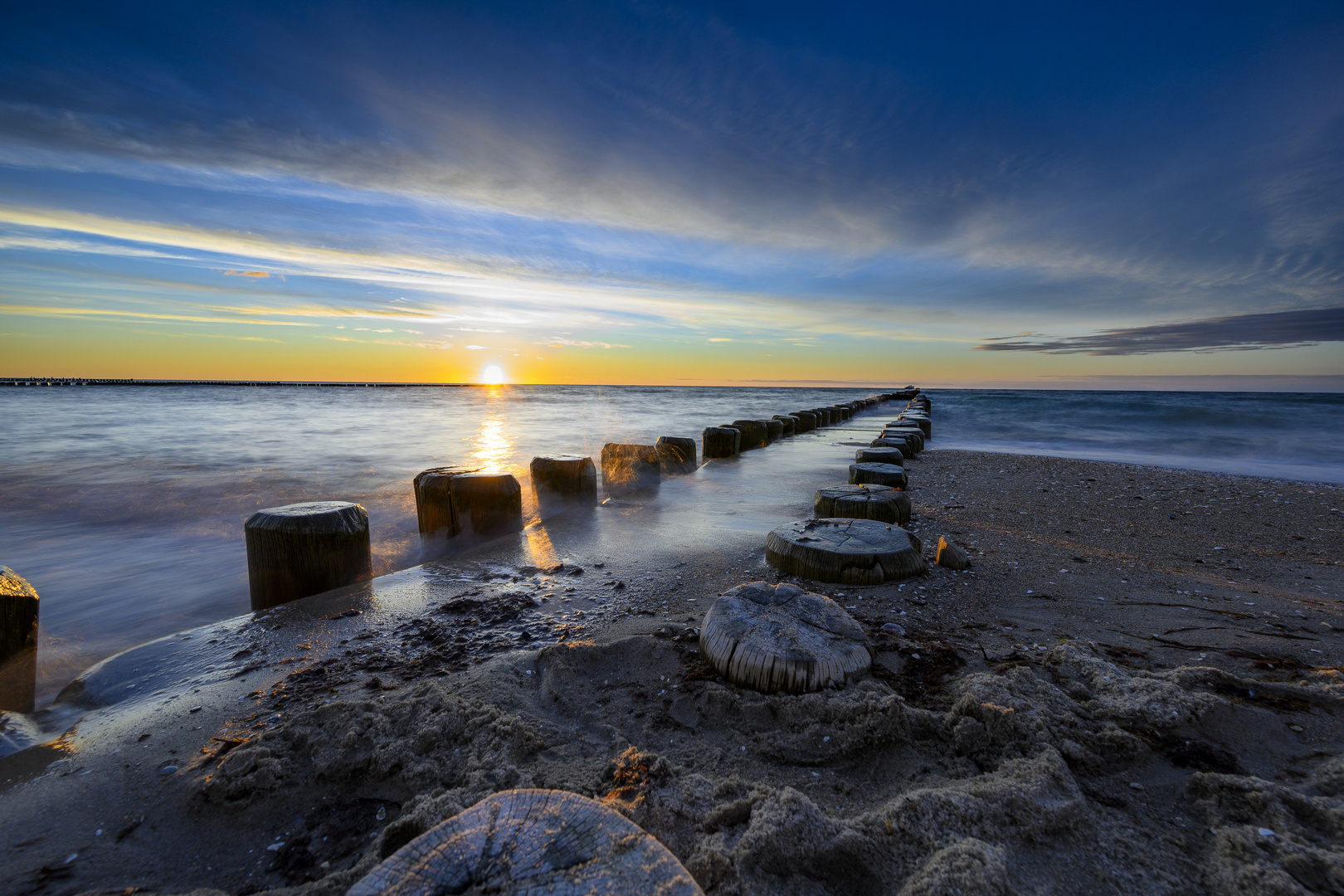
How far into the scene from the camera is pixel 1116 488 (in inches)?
285

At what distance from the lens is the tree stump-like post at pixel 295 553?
10.8ft

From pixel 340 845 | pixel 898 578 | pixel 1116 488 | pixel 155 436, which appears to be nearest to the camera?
pixel 340 845

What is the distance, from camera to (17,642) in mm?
2328

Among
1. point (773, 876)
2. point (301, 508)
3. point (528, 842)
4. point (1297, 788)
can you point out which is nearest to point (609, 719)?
point (773, 876)

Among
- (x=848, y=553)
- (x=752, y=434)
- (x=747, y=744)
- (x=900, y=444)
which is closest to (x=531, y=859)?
(x=747, y=744)

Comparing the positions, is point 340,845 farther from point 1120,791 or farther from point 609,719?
point 1120,791

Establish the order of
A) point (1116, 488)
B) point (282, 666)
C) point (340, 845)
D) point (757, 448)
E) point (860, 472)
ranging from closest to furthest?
point (340, 845), point (282, 666), point (860, 472), point (1116, 488), point (757, 448)

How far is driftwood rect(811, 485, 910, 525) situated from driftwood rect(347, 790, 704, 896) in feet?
11.7

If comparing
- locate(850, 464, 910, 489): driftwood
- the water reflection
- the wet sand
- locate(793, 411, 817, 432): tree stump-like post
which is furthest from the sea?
locate(850, 464, 910, 489): driftwood

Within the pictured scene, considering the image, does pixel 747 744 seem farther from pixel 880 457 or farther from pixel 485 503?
pixel 880 457

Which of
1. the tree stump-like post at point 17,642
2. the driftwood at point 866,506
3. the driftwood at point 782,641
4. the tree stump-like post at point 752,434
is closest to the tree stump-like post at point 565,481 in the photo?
the driftwood at point 866,506

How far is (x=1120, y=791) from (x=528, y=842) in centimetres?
175

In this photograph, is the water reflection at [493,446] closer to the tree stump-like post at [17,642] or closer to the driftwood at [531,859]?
the tree stump-like post at [17,642]

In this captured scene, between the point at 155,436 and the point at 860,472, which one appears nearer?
the point at 860,472
